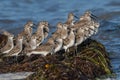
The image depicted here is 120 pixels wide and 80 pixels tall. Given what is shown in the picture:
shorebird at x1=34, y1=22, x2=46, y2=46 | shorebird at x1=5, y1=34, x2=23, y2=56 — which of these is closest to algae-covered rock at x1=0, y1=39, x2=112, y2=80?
shorebird at x1=5, y1=34, x2=23, y2=56

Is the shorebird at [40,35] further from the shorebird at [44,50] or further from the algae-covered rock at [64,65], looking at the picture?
the shorebird at [44,50]

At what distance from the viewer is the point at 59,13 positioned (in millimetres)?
28891

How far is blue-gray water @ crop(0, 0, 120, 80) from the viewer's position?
23.1 meters

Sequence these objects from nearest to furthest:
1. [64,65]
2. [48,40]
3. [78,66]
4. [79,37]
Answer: [64,65]
[78,66]
[48,40]
[79,37]

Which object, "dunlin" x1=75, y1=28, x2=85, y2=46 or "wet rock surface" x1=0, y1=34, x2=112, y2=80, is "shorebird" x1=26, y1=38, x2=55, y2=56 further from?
"dunlin" x1=75, y1=28, x2=85, y2=46

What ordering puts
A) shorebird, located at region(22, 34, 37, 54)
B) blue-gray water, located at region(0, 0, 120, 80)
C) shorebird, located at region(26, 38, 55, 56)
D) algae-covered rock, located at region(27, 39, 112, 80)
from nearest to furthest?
1. algae-covered rock, located at region(27, 39, 112, 80)
2. shorebird, located at region(26, 38, 55, 56)
3. shorebird, located at region(22, 34, 37, 54)
4. blue-gray water, located at region(0, 0, 120, 80)

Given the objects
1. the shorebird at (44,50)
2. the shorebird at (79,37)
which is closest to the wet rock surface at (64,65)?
the shorebird at (44,50)

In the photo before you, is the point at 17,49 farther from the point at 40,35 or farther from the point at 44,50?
the point at 40,35

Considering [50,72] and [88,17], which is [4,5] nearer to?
[88,17]

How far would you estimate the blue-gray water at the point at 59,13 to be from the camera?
75.8 feet

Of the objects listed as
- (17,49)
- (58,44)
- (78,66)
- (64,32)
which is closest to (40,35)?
(64,32)

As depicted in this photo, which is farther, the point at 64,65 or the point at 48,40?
the point at 48,40

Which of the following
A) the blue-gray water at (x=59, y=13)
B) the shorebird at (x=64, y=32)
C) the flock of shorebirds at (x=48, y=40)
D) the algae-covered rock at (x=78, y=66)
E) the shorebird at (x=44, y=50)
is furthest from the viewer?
the blue-gray water at (x=59, y=13)

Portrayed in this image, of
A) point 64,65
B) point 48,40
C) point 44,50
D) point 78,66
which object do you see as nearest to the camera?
point 64,65
